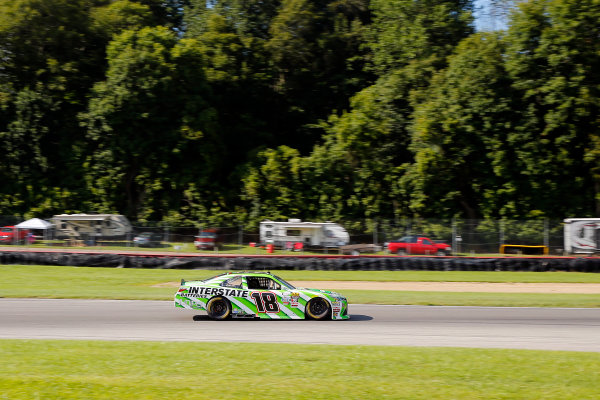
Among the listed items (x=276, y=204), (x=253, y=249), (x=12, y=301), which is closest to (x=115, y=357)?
(x=12, y=301)

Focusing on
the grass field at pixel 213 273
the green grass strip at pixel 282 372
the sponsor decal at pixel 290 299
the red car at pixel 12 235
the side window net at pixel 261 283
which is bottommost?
the green grass strip at pixel 282 372

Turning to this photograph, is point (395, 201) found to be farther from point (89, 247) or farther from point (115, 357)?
point (115, 357)

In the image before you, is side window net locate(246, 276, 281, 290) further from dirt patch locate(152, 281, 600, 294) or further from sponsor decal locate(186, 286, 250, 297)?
dirt patch locate(152, 281, 600, 294)

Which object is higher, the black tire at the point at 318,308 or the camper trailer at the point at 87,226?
the camper trailer at the point at 87,226

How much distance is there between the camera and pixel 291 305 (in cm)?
1509

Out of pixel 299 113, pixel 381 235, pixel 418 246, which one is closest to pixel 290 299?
pixel 418 246

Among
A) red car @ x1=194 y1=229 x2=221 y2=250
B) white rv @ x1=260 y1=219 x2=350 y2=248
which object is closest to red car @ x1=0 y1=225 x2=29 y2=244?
red car @ x1=194 y1=229 x2=221 y2=250

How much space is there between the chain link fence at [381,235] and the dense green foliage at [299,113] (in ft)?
24.0

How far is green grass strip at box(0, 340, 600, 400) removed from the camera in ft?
25.9

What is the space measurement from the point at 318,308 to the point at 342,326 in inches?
41.3

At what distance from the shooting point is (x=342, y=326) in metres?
14.3

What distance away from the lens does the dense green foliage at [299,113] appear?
44250 millimetres

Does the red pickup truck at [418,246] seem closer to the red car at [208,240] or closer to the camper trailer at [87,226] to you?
the red car at [208,240]

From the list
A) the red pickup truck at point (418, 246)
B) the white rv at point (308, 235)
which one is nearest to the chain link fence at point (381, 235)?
the red pickup truck at point (418, 246)
